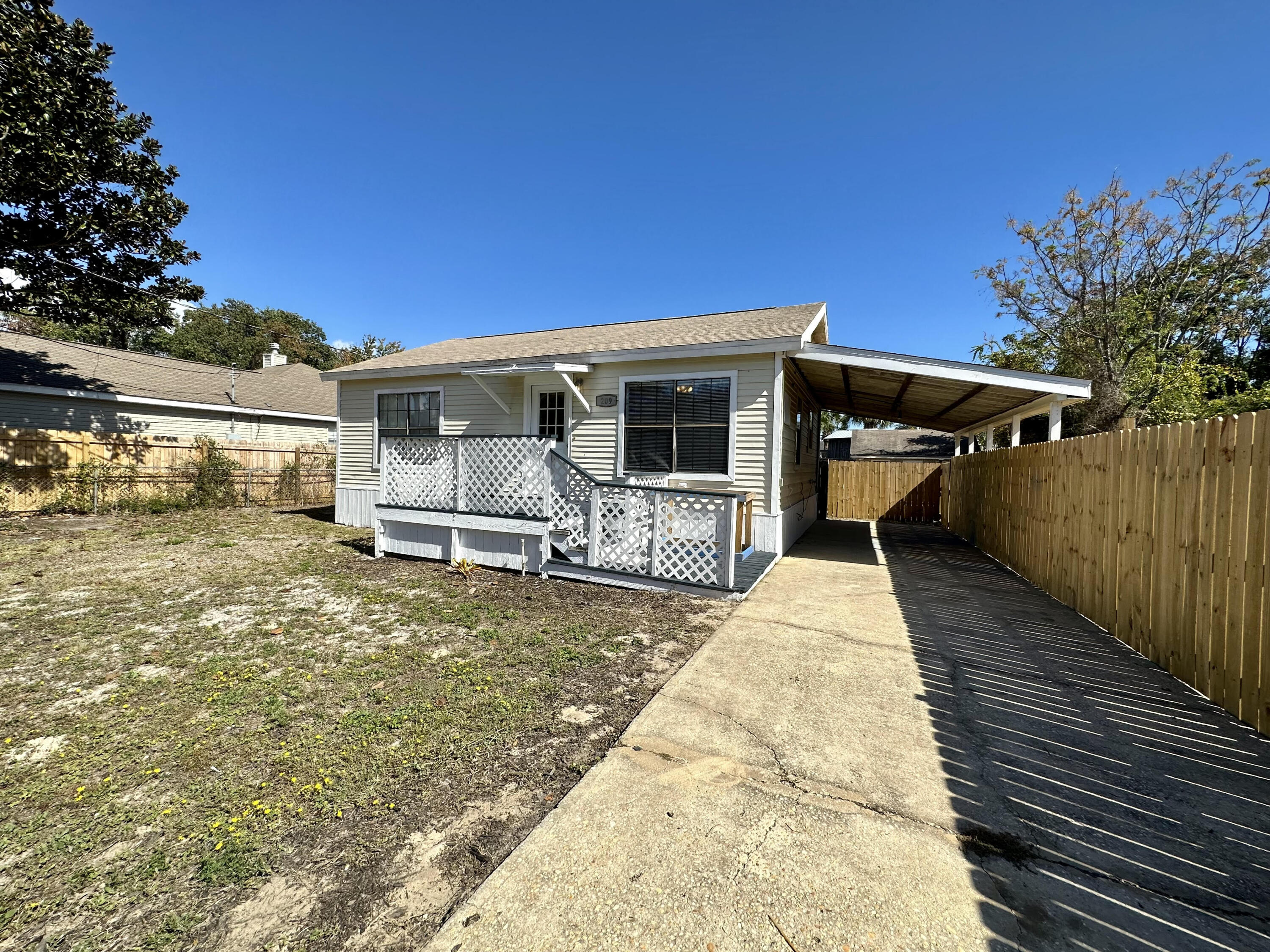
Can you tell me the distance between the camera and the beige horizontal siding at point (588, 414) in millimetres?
7469

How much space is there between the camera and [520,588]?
249 inches

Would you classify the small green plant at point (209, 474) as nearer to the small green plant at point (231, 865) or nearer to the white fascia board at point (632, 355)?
the white fascia board at point (632, 355)

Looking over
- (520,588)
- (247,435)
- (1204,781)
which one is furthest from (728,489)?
(247,435)

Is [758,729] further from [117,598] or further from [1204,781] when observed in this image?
[117,598]

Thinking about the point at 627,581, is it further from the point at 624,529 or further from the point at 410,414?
the point at 410,414

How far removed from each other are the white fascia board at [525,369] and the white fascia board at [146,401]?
26.5 ft

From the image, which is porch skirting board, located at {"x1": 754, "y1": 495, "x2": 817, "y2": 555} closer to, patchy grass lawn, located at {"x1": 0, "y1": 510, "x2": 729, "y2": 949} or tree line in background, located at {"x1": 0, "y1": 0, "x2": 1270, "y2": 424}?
patchy grass lawn, located at {"x1": 0, "y1": 510, "x2": 729, "y2": 949}

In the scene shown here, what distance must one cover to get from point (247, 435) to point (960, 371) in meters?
21.4

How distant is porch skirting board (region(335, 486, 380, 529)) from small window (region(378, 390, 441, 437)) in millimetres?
1453

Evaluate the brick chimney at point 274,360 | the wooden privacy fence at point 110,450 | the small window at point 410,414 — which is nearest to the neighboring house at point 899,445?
the small window at point 410,414

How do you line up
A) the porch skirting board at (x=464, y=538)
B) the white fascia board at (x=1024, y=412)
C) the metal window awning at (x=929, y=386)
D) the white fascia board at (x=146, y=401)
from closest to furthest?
1. the metal window awning at (x=929, y=386)
2. the porch skirting board at (x=464, y=538)
3. the white fascia board at (x=1024, y=412)
4. the white fascia board at (x=146, y=401)

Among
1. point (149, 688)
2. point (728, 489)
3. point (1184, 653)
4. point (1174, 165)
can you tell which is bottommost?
point (149, 688)

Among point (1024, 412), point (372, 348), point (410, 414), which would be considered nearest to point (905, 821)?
point (1024, 412)

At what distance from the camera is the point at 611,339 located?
998 cm
